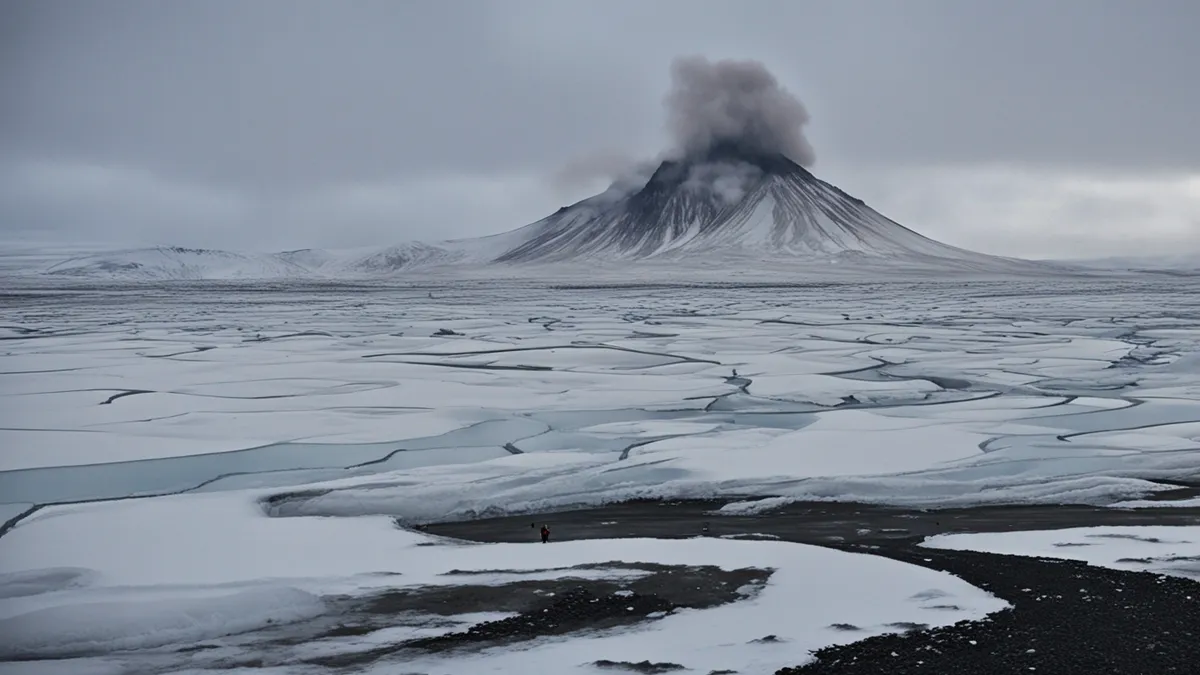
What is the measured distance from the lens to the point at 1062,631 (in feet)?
19.7

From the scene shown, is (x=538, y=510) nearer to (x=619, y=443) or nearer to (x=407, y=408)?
(x=619, y=443)

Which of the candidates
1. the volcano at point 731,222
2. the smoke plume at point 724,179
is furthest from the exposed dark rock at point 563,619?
the smoke plume at point 724,179

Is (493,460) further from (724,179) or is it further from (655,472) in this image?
(724,179)

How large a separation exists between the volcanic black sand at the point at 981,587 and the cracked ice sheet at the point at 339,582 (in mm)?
219

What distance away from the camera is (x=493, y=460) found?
10859 millimetres

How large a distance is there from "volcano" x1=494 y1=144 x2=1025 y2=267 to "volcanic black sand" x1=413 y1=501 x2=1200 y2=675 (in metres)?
113

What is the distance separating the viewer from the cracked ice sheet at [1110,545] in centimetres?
721

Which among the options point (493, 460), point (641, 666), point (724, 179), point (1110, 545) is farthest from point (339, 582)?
point (724, 179)

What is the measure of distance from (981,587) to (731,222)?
456 ft

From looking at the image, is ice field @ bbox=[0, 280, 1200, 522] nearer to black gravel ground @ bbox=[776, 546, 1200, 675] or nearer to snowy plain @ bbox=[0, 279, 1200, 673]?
snowy plain @ bbox=[0, 279, 1200, 673]

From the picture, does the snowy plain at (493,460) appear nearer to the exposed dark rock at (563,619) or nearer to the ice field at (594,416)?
the ice field at (594,416)

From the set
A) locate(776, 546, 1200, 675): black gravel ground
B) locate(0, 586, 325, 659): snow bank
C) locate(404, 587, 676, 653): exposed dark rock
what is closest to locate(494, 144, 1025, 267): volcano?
locate(776, 546, 1200, 675): black gravel ground

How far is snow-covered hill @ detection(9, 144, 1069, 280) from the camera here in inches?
4670

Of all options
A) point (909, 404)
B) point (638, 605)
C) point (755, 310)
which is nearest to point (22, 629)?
point (638, 605)
